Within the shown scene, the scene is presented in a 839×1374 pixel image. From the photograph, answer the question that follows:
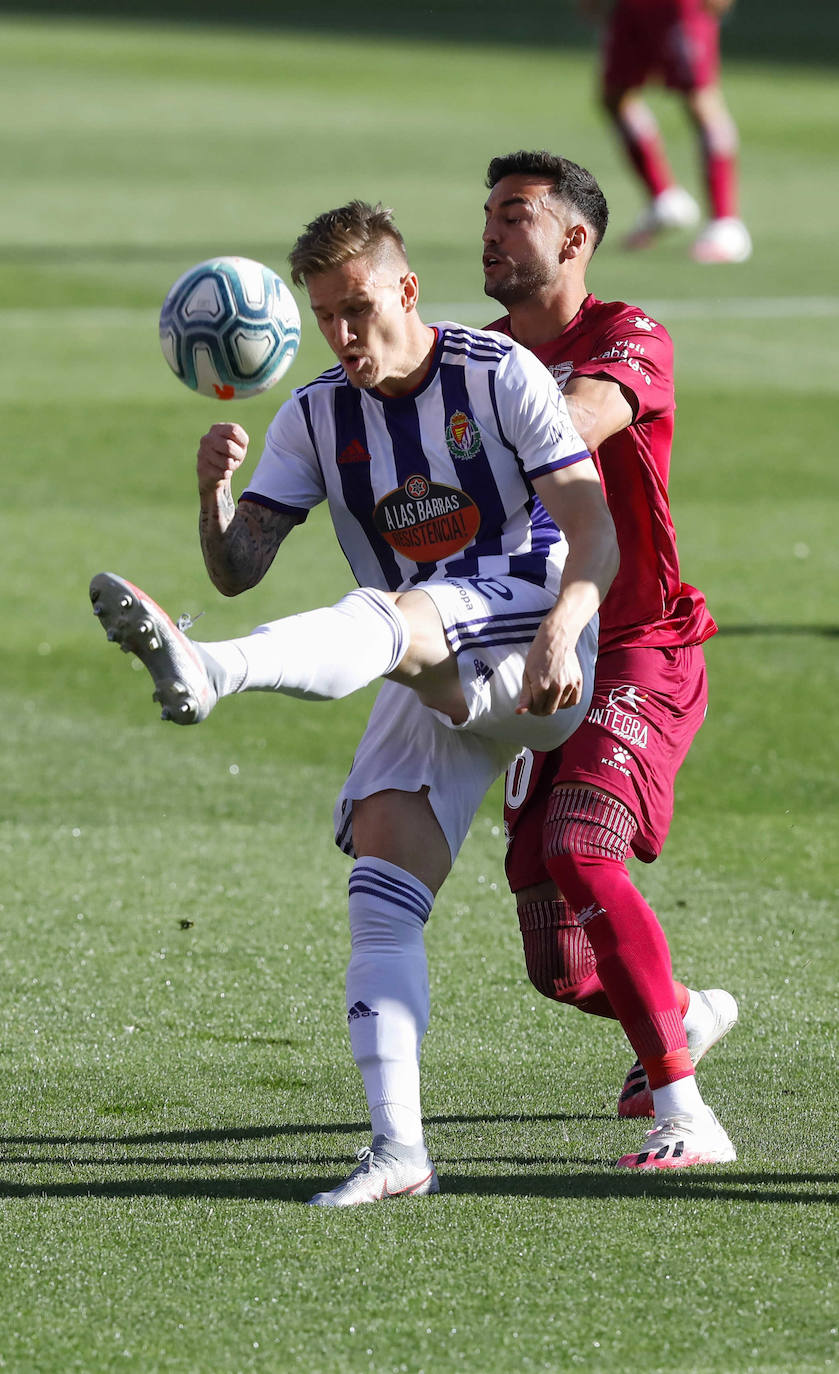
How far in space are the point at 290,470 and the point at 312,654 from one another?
0.82m

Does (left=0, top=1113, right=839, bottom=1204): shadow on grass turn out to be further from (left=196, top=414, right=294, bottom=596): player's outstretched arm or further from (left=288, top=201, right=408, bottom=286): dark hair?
(left=288, top=201, right=408, bottom=286): dark hair

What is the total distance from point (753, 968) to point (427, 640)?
2.19 m

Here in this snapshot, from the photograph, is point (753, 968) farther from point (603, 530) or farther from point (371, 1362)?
point (371, 1362)

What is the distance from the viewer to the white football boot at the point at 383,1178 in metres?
4.18

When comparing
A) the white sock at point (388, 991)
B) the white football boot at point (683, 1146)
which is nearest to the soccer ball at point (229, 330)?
the white sock at point (388, 991)

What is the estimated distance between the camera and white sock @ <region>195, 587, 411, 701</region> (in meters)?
3.88

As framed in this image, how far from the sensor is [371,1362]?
346cm

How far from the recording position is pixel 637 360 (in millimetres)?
4844

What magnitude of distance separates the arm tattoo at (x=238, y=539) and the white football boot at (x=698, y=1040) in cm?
139

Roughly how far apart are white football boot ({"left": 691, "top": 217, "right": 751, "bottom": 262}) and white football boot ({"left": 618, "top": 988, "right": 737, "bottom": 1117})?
16.0 metres

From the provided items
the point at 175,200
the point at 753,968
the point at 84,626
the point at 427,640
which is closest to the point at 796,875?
the point at 753,968

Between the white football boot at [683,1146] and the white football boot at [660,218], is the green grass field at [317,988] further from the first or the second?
the white football boot at [660,218]

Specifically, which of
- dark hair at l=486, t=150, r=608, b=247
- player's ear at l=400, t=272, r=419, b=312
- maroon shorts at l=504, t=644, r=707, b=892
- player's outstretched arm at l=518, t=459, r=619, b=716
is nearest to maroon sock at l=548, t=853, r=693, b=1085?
maroon shorts at l=504, t=644, r=707, b=892

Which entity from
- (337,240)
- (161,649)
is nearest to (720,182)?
(337,240)
